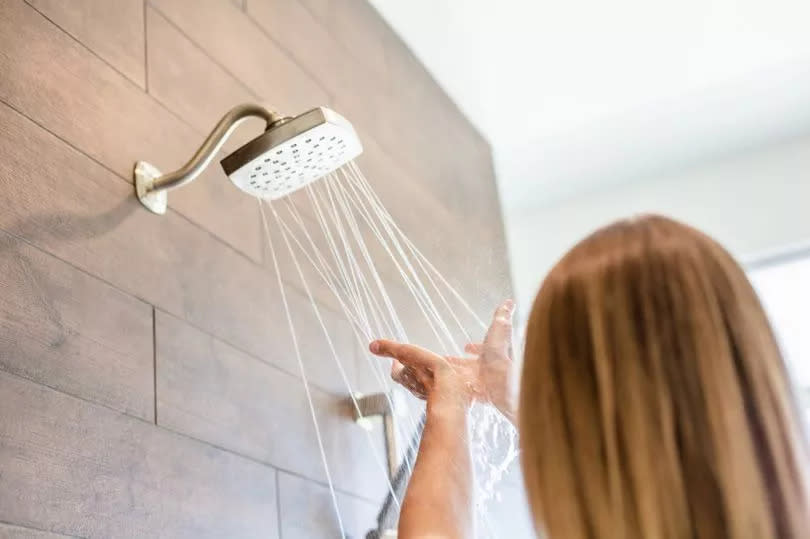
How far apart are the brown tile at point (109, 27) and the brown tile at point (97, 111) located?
13 millimetres

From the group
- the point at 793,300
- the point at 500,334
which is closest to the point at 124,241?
the point at 500,334

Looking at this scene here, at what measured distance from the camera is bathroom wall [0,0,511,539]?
2.88 feet

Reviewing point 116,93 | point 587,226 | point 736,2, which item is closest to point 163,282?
point 116,93

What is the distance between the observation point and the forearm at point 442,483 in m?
0.78

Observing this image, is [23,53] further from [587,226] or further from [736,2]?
[587,226]

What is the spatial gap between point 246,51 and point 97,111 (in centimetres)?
36

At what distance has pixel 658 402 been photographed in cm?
57

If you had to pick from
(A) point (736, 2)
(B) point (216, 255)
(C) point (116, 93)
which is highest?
(A) point (736, 2)

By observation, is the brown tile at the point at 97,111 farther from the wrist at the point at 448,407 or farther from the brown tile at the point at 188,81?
the wrist at the point at 448,407

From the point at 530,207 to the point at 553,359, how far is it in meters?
2.20

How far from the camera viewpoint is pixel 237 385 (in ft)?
3.67

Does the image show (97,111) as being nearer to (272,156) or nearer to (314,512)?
(272,156)

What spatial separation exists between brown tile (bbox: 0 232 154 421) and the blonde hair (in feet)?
1.45

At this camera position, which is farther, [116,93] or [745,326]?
[116,93]
